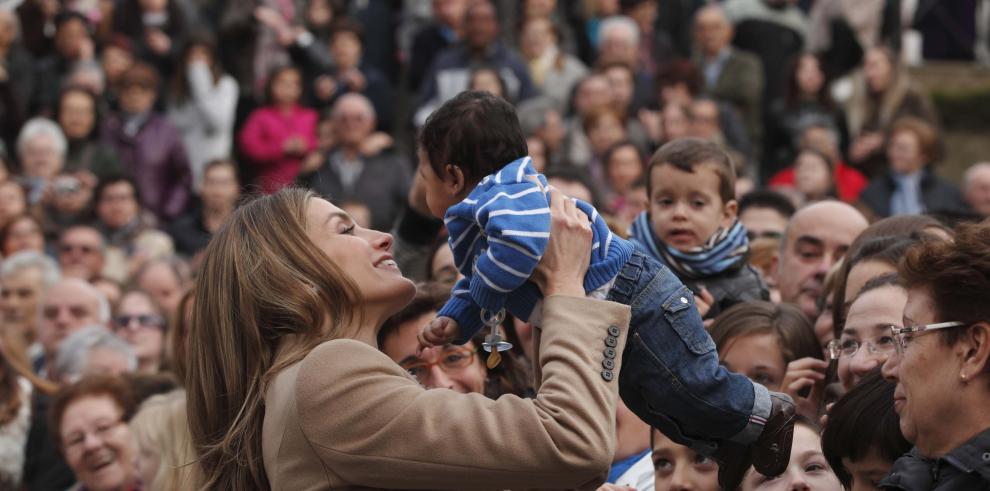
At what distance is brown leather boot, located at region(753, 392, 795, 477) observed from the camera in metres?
4.14

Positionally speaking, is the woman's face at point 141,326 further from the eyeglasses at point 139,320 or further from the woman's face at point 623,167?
the woman's face at point 623,167

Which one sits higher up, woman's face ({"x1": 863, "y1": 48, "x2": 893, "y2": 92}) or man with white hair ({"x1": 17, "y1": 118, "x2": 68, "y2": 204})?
man with white hair ({"x1": 17, "y1": 118, "x2": 68, "y2": 204})

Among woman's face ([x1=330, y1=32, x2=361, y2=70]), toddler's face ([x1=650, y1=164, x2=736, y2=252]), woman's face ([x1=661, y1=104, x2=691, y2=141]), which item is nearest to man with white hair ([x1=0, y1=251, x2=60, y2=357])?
woman's face ([x1=330, y1=32, x2=361, y2=70])

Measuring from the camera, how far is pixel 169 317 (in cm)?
973

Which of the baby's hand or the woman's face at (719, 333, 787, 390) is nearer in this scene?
the baby's hand

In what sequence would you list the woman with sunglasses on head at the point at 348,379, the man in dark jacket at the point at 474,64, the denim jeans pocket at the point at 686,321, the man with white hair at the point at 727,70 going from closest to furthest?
the woman with sunglasses on head at the point at 348,379
the denim jeans pocket at the point at 686,321
the man in dark jacket at the point at 474,64
the man with white hair at the point at 727,70

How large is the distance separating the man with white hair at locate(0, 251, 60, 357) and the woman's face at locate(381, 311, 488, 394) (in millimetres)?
5439

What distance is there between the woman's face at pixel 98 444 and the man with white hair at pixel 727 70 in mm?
8404

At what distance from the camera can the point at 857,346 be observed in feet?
16.0

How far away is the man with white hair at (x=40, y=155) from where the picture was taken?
13.1 metres

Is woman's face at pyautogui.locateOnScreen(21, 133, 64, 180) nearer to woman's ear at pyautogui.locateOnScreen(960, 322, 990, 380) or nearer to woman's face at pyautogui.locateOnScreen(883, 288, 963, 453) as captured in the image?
woman's face at pyautogui.locateOnScreen(883, 288, 963, 453)

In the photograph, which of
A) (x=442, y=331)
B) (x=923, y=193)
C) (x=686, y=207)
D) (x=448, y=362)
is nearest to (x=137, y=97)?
(x=923, y=193)

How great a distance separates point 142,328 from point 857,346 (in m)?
5.46

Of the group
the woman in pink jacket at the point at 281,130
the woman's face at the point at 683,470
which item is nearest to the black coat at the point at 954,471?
the woman's face at the point at 683,470
